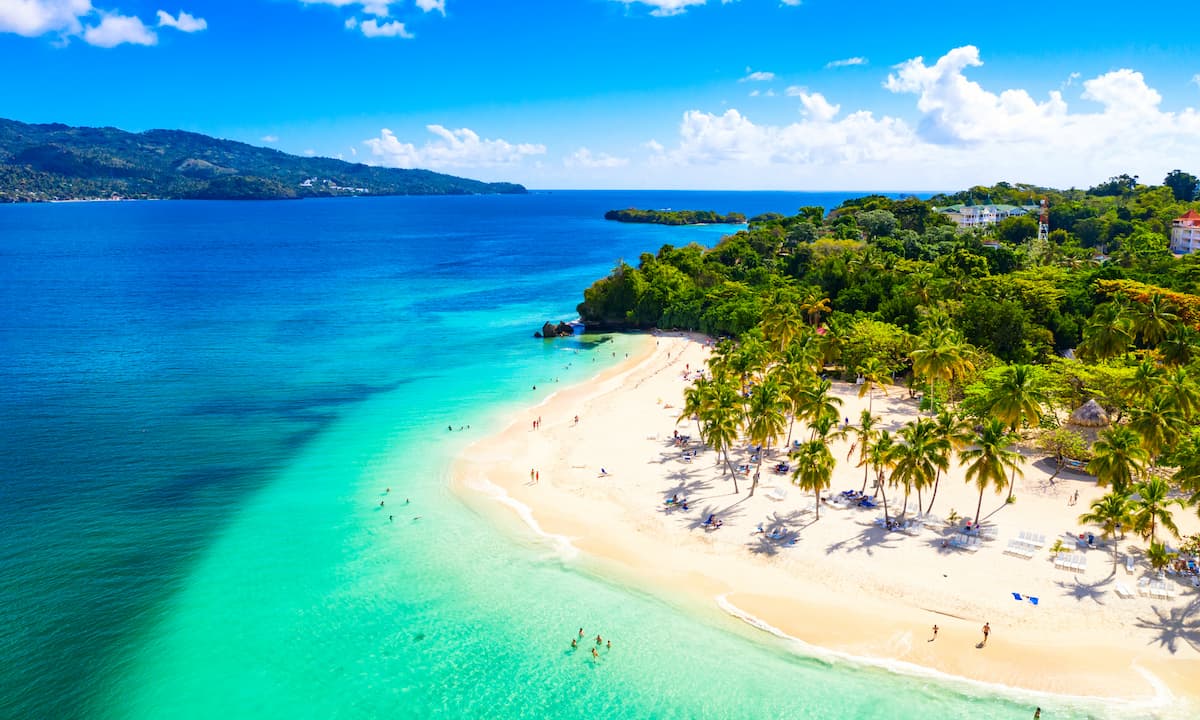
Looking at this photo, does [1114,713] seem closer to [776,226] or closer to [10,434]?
[10,434]

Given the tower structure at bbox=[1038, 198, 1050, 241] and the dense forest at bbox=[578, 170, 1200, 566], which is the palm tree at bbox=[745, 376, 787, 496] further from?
the tower structure at bbox=[1038, 198, 1050, 241]

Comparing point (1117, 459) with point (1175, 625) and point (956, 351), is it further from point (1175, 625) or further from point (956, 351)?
point (956, 351)

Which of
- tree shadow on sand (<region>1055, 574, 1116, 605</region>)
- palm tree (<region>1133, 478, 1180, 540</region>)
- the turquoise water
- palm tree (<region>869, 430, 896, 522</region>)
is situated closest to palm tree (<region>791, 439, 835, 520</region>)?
palm tree (<region>869, 430, 896, 522</region>)

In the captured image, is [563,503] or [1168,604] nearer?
[1168,604]

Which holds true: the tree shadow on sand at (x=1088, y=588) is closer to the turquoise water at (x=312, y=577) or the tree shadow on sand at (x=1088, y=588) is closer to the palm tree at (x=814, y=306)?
the turquoise water at (x=312, y=577)

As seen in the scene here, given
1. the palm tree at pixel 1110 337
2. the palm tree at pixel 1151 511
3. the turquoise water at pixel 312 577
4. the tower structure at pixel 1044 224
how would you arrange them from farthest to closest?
1. the tower structure at pixel 1044 224
2. the palm tree at pixel 1110 337
3. the palm tree at pixel 1151 511
4. the turquoise water at pixel 312 577

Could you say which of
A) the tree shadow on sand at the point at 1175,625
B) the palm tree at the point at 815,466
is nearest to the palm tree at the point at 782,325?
the palm tree at the point at 815,466

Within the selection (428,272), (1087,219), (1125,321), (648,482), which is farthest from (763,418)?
(1087,219)
